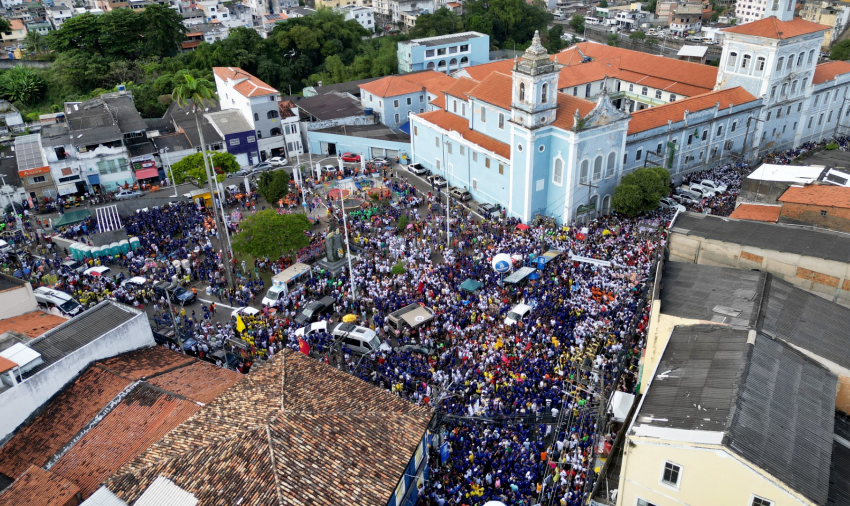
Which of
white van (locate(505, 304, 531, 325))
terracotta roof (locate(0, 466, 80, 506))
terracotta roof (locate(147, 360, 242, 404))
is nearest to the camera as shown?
terracotta roof (locate(0, 466, 80, 506))

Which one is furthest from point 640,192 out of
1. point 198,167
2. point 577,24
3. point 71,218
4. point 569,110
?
point 577,24

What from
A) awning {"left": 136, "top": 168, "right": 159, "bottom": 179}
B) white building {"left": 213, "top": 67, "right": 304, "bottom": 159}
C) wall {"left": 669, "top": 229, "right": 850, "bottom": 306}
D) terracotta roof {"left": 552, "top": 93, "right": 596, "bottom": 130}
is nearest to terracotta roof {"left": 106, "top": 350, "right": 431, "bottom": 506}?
wall {"left": 669, "top": 229, "right": 850, "bottom": 306}

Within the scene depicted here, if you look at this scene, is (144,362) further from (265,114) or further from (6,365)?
(265,114)

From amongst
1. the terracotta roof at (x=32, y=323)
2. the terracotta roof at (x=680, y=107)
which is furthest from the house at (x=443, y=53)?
the terracotta roof at (x=32, y=323)

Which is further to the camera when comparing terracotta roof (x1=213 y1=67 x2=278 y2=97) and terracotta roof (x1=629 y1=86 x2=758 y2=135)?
terracotta roof (x1=213 y1=67 x2=278 y2=97)

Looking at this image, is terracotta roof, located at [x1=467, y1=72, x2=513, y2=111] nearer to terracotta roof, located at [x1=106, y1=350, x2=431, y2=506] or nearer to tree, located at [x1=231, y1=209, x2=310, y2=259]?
tree, located at [x1=231, y1=209, x2=310, y2=259]

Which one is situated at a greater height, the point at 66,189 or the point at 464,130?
the point at 464,130
